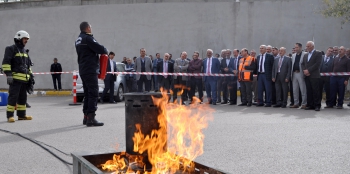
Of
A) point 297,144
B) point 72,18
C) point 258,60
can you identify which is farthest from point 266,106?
point 72,18

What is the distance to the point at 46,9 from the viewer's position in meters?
25.6

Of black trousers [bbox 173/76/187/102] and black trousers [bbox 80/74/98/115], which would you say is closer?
black trousers [bbox 80/74/98/115]

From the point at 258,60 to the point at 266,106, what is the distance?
65.4 inches

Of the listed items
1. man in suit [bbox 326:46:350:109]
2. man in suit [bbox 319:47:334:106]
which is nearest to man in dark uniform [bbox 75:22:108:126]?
man in suit [bbox 326:46:350:109]

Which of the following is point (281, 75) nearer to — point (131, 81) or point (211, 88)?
point (211, 88)

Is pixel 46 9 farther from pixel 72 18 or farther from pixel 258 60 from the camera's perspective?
pixel 258 60

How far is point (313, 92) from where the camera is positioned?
13.0 m

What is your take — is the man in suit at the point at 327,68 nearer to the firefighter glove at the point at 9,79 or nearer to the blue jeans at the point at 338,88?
the blue jeans at the point at 338,88

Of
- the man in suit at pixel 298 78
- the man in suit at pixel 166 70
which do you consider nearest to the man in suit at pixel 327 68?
the man in suit at pixel 298 78

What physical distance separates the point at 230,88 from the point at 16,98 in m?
8.33

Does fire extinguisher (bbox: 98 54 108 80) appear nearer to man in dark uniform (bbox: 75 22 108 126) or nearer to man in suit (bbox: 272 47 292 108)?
man in dark uniform (bbox: 75 22 108 126)

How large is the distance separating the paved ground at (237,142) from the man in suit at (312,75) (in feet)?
6.27

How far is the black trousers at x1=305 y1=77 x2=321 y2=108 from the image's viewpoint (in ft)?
42.5

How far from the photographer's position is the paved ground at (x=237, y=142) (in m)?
5.38
